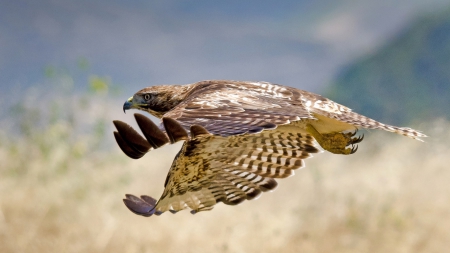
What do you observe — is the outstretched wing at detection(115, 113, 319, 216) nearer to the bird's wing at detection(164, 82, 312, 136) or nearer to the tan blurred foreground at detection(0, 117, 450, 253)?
the bird's wing at detection(164, 82, 312, 136)

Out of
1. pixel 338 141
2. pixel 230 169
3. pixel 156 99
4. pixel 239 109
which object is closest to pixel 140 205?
pixel 230 169

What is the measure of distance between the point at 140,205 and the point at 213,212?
3.69 m

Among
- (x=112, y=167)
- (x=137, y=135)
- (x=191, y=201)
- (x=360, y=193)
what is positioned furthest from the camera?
(x=360, y=193)

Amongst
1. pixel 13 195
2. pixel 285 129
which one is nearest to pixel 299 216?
pixel 13 195

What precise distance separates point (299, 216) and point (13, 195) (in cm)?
325

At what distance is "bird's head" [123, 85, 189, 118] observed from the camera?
3635 millimetres

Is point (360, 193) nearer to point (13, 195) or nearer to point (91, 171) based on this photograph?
point (91, 171)

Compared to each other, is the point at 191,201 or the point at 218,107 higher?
the point at 218,107

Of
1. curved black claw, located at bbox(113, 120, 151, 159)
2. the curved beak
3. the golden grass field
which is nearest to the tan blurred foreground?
the golden grass field

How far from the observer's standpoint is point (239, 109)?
2.36 meters

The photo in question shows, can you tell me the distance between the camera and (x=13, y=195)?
6.15m

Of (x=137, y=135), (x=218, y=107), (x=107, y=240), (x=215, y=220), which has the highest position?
(x=218, y=107)

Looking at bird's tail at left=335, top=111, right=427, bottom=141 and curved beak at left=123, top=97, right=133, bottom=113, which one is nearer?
bird's tail at left=335, top=111, right=427, bottom=141

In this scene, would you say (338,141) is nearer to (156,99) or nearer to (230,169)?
(230,169)
